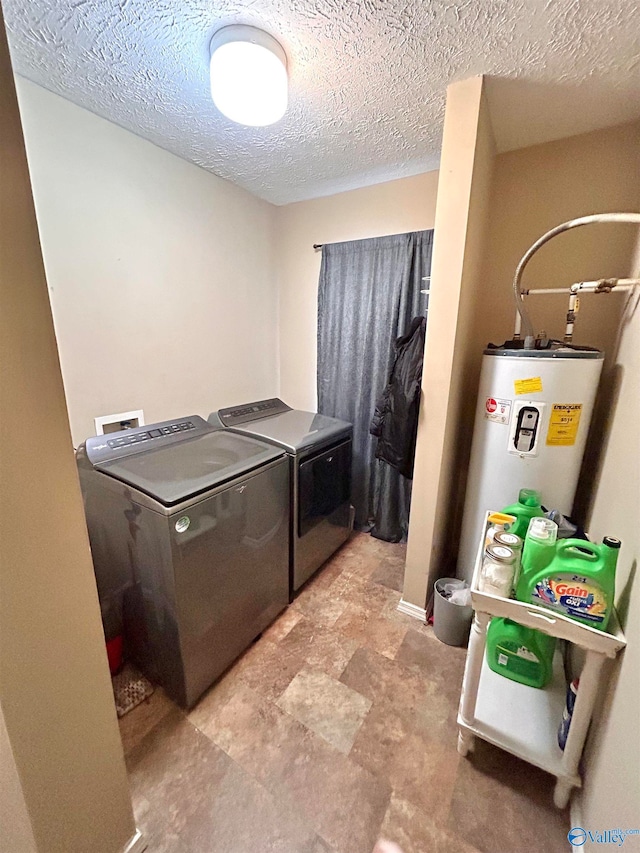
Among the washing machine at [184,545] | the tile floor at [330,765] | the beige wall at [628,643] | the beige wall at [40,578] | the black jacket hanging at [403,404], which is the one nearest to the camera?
the beige wall at [40,578]

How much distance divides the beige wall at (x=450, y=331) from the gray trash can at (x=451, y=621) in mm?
123

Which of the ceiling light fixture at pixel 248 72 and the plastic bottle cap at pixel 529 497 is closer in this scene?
the ceiling light fixture at pixel 248 72

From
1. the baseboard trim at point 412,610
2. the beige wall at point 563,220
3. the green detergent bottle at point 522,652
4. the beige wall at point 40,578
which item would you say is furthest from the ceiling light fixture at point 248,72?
the baseboard trim at point 412,610

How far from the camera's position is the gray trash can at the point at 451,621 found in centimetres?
160

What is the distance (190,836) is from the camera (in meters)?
1.01

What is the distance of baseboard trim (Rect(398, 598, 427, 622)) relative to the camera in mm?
1787

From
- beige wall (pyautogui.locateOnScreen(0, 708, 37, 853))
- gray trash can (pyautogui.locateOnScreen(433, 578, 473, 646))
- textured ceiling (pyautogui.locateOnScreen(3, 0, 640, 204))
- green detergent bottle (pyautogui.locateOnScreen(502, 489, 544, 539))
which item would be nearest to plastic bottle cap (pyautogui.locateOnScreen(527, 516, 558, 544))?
green detergent bottle (pyautogui.locateOnScreen(502, 489, 544, 539))

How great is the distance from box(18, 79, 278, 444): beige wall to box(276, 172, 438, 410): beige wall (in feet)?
0.68

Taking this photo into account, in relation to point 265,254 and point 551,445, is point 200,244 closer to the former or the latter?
point 265,254

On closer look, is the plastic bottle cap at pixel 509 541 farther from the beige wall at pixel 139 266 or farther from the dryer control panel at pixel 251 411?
the beige wall at pixel 139 266

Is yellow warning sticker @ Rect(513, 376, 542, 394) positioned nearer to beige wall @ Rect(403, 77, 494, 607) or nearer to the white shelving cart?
beige wall @ Rect(403, 77, 494, 607)

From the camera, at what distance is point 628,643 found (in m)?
0.87

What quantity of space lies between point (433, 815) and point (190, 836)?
732 millimetres

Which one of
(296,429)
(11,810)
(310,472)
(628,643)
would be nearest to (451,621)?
(628,643)
